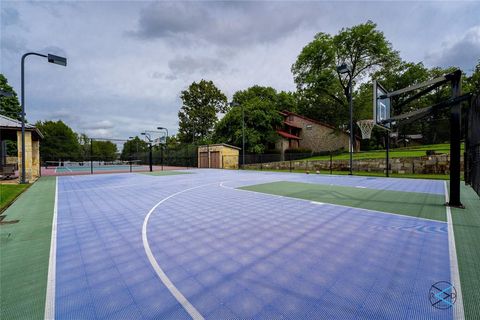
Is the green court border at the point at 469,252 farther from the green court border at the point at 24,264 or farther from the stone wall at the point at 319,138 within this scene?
the stone wall at the point at 319,138

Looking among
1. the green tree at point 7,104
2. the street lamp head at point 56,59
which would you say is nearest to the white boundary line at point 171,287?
the street lamp head at point 56,59

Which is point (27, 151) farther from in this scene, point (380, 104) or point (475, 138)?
point (475, 138)

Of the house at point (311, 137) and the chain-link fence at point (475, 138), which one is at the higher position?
the house at point (311, 137)

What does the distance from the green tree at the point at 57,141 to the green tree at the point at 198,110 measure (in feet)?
82.2

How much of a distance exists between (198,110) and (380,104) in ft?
131

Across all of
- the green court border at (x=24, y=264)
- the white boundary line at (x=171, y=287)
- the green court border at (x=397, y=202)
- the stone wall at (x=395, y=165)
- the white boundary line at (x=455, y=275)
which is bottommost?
the green court border at (x=24, y=264)

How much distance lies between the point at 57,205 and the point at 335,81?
36049 millimetres

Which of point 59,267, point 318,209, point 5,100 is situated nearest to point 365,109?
point 318,209

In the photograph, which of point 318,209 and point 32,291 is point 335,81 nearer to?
point 318,209

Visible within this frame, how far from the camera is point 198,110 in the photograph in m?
45.4

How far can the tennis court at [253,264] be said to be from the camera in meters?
2.27

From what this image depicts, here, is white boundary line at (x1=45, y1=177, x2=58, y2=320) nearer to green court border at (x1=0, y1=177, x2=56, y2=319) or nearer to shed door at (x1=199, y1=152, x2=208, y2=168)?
green court border at (x1=0, y1=177, x2=56, y2=319)

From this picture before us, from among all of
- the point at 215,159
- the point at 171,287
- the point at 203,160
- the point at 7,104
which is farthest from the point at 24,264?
the point at 7,104

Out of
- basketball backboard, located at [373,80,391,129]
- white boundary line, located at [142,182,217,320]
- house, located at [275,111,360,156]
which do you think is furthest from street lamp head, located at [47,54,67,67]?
house, located at [275,111,360,156]
